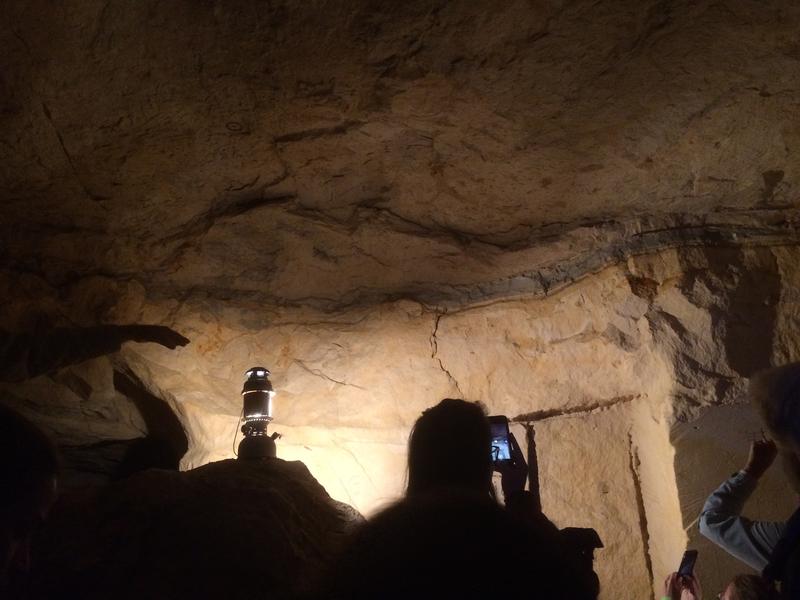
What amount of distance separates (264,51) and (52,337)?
1280 mm

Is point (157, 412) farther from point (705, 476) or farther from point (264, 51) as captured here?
point (705, 476)

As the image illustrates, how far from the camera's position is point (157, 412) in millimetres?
3359

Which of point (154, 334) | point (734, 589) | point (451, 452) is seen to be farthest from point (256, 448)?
point (734, 589)

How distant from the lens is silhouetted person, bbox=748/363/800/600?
4.00 feet

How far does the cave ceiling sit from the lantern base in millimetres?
714

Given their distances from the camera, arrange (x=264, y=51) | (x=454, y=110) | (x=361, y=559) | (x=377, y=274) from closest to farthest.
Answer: (x=361, y=559) → (x=264, y=51) → (x=454, y=110) → (x=377, y=274)

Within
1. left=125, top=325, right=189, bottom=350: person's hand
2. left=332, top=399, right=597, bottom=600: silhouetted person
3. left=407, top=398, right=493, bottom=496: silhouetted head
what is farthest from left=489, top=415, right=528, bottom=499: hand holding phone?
left=125, top=325, right=189, bottom=350: person's hand

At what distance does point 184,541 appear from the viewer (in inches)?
66.4

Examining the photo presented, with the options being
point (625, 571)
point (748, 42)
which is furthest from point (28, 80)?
point (625, 571)

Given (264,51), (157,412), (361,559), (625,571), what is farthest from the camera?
(157,412)

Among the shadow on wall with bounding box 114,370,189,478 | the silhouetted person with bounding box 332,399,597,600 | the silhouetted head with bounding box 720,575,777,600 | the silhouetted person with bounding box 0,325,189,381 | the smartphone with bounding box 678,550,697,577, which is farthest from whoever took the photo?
the shadow on wall with bounding box 114,370,189,478

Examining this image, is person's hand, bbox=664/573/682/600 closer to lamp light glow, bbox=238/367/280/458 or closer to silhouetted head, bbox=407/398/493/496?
silhouetted head, bbox=407/398/493/496

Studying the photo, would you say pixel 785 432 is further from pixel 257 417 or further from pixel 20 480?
pixel 257 417

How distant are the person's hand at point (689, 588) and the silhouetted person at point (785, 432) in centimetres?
52
